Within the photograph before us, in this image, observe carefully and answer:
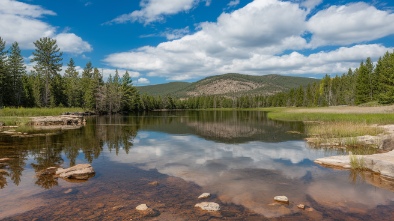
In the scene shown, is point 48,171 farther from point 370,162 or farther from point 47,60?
point 47,60

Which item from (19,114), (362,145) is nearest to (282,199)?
(362,145)

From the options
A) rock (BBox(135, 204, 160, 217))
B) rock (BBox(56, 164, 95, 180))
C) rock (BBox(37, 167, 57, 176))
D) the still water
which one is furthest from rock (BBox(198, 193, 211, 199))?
rock (BBox(37, 167, 57, 176))

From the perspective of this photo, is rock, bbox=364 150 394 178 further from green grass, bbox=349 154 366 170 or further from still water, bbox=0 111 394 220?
still water, bbox=0 111 394 220

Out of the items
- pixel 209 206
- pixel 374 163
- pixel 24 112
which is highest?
pixel 24 112

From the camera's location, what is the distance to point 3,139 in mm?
27125

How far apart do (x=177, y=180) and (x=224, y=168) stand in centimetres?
413

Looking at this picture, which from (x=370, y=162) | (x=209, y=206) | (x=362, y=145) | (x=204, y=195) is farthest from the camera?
(x=362, y=145)

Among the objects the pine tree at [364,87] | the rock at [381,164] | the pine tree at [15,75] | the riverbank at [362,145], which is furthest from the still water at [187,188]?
the pine tree at [364,87]

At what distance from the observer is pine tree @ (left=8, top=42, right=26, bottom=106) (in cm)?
6674

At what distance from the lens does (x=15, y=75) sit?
71.1 meters

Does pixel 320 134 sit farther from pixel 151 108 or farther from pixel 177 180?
pixel 151 108

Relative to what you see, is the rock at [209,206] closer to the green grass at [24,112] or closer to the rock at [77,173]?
the rock at [77,173]

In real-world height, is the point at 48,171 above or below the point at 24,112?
below

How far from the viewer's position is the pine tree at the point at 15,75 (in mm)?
66744
